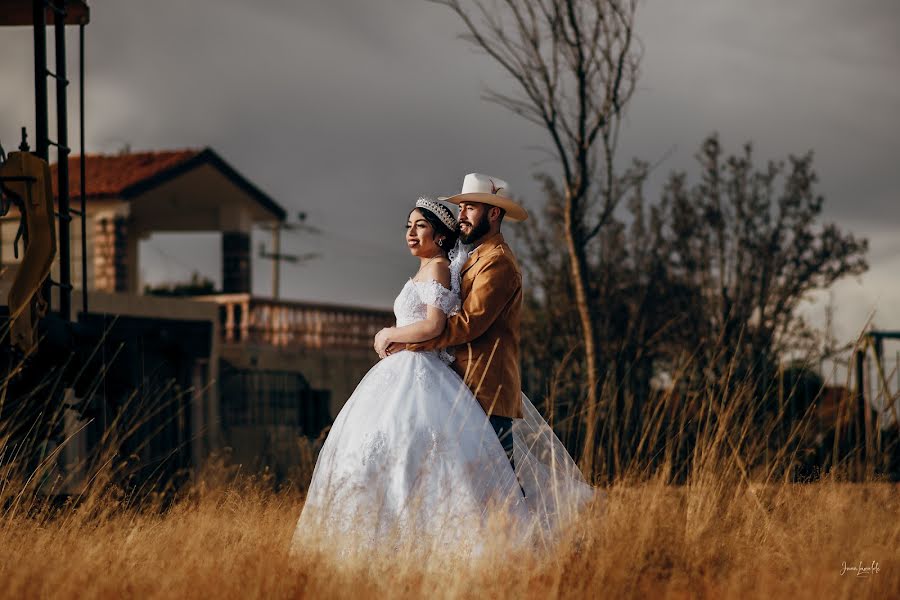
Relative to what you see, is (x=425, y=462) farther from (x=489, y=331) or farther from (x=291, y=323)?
(x=291, y=323)

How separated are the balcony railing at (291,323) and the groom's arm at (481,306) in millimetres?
16182

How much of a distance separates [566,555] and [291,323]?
17349mm

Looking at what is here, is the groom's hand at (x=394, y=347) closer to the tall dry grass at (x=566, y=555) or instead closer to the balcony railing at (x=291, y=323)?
the tall dry grass at (x=566, y=555)

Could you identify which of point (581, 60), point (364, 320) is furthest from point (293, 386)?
point (581, 60)

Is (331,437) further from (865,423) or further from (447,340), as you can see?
(865,423)

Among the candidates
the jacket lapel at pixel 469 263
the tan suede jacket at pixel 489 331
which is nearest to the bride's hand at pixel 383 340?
the tan suede jacket at pixel 489 331

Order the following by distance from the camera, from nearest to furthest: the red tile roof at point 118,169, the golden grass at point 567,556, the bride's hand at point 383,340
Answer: the golden grass at point 567,556
the bride's hand at point 383,340
the red tile roof at point 118,169

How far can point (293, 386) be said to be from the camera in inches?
773

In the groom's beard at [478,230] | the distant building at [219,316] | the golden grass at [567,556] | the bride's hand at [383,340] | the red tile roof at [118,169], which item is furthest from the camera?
the red tile roof at [118,169]

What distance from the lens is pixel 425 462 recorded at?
5043 millimetres

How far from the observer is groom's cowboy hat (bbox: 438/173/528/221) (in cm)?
554

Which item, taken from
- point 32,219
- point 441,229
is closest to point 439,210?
point 441,229

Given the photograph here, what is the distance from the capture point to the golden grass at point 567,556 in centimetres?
445

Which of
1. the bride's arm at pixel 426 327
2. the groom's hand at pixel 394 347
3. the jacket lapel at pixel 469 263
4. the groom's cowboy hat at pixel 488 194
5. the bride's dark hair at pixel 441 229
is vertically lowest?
the groom's hand at pixel 394 347
